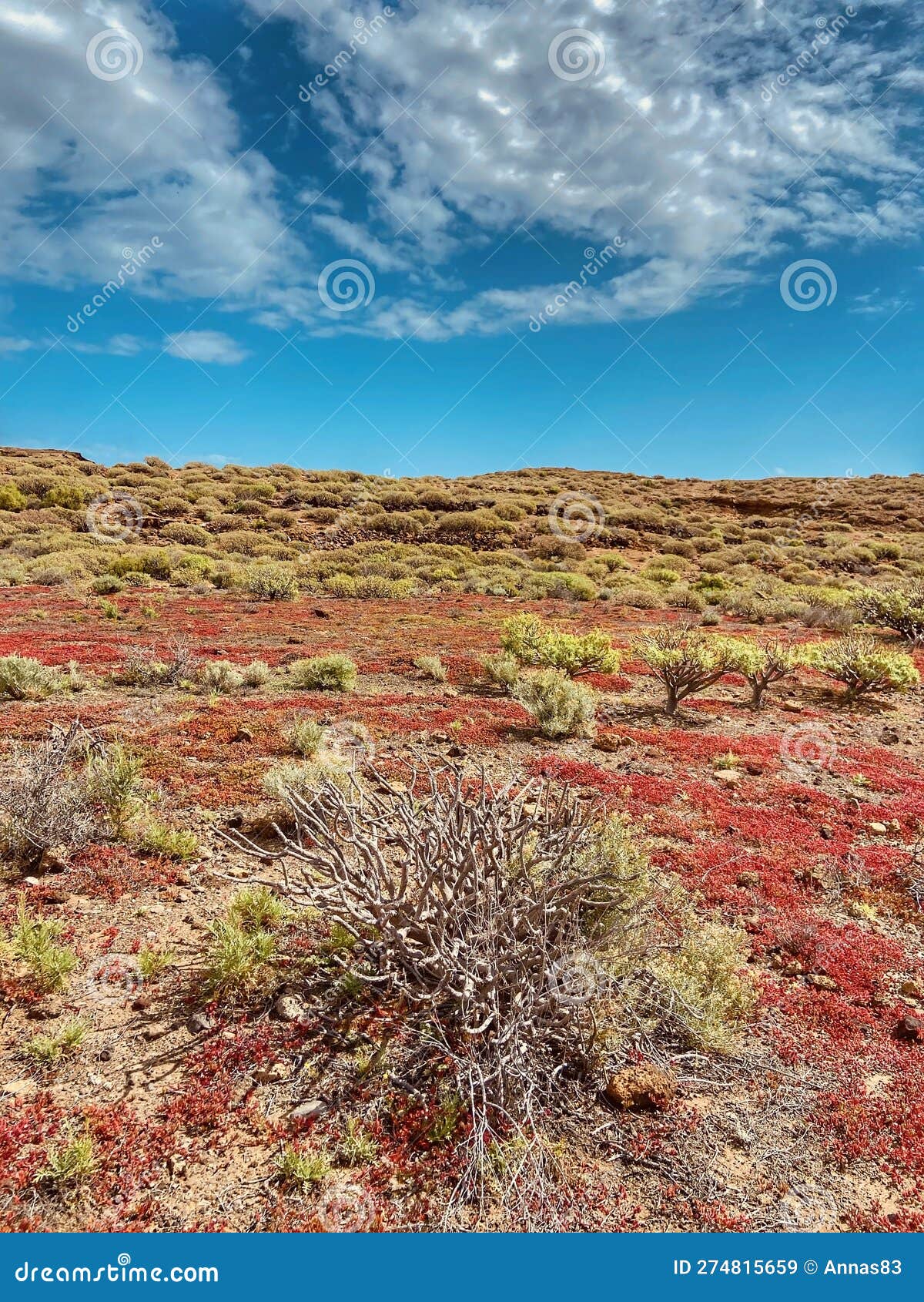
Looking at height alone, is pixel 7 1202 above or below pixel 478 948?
below

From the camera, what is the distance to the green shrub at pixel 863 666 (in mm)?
10734

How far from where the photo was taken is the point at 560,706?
Result: 8.55m

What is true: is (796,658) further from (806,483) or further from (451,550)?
(806,483)

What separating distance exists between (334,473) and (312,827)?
47710 mm

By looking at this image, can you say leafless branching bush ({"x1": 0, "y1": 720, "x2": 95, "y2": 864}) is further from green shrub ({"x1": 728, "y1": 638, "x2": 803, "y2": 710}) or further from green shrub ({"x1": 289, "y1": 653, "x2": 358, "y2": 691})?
green shrub ({"x1": 728, "y1": 638, "x2": 803, "y2": 710})

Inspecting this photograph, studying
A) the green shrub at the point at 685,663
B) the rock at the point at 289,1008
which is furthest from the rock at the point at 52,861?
the green shrub at the point at 685,663

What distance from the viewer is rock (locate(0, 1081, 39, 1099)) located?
2736 millimetres

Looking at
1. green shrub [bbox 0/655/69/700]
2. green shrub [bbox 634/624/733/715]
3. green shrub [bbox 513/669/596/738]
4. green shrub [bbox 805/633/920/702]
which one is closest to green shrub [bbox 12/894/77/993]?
green shrub [bbox 513/669/596/738]

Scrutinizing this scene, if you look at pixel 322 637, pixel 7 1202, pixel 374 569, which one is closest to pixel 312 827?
pixel 7 1202

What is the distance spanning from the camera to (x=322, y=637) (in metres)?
14.8

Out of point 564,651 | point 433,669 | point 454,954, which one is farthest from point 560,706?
point 454,954

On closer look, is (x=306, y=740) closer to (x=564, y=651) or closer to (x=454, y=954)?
(x=454, y=954)

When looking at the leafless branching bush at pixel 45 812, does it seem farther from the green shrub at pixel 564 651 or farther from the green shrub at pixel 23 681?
the green shrub at pixel 564 651

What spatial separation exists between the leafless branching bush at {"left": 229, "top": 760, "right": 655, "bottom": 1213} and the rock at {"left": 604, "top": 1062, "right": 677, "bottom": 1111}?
163 mm
